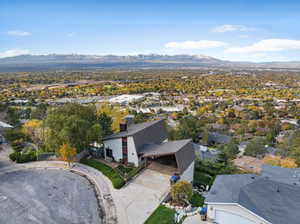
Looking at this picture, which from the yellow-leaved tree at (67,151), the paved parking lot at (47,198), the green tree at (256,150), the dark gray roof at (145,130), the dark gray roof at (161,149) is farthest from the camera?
the green tree at (256,150)

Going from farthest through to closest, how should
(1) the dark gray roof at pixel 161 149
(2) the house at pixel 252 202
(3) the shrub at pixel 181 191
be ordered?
(1) the dark gray roof at pixel 161 149, (3) the shrub at pixel 181 191, (2) the house at pixel 252 202

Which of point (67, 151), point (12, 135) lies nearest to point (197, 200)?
point (67, 151)

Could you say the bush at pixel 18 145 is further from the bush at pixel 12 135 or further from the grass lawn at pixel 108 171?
the grass lawn at pixel 108 171

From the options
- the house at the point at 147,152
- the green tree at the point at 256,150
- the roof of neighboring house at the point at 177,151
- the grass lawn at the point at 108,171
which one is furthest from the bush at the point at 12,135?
the green tree at the point at 256,150

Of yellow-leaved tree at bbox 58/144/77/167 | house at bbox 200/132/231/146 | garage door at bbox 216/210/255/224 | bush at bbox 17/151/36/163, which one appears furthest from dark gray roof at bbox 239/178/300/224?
house at bbox 200/132/231/146

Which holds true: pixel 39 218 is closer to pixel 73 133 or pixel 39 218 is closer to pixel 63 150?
pixel 63 150

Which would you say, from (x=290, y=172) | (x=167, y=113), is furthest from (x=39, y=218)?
(x=167, y=113)

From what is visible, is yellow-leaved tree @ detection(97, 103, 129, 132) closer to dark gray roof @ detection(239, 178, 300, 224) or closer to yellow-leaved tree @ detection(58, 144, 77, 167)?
yellow-leaved tree @ detection(58, 144, 77, 167)
